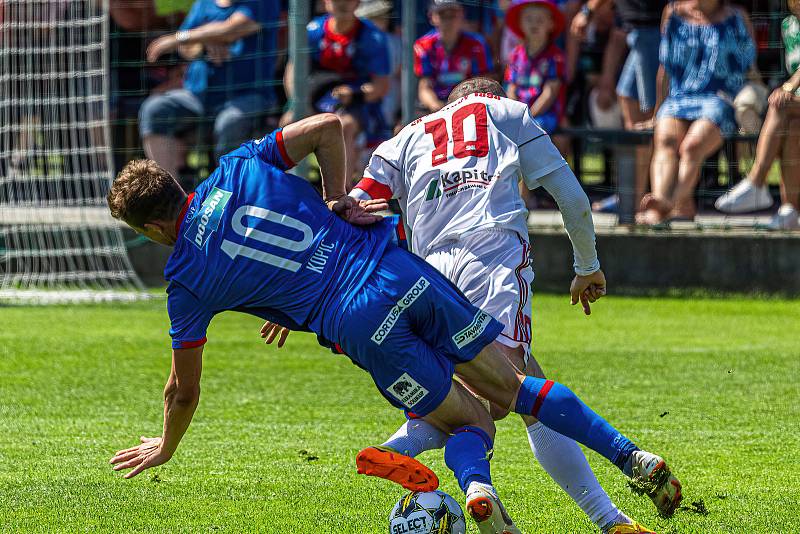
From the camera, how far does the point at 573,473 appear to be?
5.18 meters

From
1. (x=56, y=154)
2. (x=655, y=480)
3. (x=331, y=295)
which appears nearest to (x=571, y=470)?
(x=655, y=480)

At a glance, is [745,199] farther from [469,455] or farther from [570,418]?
[469,455]

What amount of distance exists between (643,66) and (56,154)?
19.0 feet

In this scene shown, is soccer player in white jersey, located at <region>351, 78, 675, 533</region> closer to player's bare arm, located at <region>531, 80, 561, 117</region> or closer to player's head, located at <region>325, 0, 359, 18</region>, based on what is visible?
player's bare arm, located at <region>531, 80, 561, 117</region>

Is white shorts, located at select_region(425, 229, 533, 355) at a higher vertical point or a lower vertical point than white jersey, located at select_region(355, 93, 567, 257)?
lower

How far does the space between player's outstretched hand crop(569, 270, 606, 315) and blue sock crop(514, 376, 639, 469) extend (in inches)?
26.0

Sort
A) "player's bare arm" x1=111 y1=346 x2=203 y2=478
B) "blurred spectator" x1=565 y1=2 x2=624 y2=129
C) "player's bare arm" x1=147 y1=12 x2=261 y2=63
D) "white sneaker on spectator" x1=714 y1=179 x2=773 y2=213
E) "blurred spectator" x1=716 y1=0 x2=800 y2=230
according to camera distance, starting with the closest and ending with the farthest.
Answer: "player's bare arm" x1=111 y1=346 x2=203 y2=478 → "blurred spectator" x1=716 y1=0 x2=800 y2=230 → "white sneaker on spectator" x1=714 y1=179 x2=773 y2=213 → "player's bare arm" x1=147 y1=12 x2=261 y2=63 → "blurred spectator" x1=565 y1=2 x2=624 y2=129

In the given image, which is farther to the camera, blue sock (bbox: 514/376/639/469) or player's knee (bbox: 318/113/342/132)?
player's knee (bbox: 318/113/342/132)

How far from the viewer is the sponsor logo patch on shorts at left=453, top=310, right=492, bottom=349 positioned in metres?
4.84

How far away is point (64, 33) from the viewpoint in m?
13.6

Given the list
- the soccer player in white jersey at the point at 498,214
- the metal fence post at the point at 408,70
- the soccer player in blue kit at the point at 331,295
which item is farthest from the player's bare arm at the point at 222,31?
the soccer player in blue kit at the point at 331,295

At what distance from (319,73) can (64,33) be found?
104 inches

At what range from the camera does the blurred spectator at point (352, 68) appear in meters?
12.8

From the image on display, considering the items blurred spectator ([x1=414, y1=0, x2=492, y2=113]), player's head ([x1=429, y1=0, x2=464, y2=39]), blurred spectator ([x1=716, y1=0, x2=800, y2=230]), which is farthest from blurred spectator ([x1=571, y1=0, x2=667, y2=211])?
player's head ([x1=429, y1=0, x2=464, y2=39])
